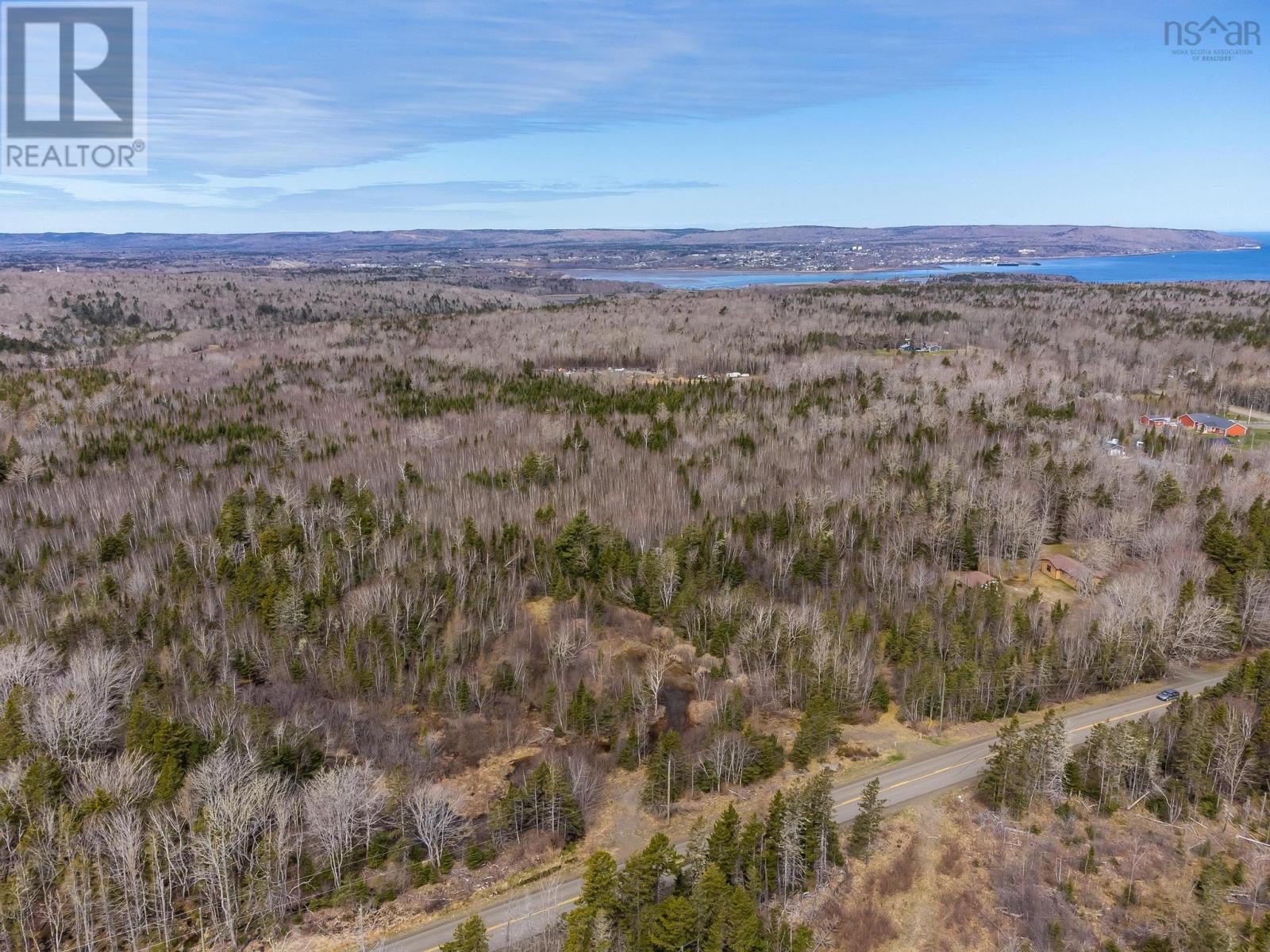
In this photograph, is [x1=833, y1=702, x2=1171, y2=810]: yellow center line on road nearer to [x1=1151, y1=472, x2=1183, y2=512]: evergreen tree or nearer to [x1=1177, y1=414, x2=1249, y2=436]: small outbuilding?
[x1=1151, y1=472, x2=1183, y2=512]: evergreen tree

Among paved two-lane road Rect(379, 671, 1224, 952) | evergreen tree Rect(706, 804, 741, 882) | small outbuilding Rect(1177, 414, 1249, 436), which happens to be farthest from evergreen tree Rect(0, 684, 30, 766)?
small outbuilding Rect(1177, 414, 1249, 436)

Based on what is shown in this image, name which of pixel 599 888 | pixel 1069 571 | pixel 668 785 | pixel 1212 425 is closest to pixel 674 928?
pixel 599 888

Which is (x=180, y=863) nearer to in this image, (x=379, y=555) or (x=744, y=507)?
(x=379, y=555)

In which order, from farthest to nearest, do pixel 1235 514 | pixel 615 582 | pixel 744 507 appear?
1. pixel 744 507
2. pixel 1235 514
3. pixel 615 582

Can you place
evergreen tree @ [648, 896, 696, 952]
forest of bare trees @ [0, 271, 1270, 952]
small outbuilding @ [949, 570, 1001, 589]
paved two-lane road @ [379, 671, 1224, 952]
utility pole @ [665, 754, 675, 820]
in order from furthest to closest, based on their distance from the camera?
small outbuilding @ [949, 570, 1001, 589], utility pole @ [665, 754, 675, 820], forest of bare trees @ [0, 271, 1270, 952], paved two-lane road @ [379, 671, 1224, 952], evergreen tree @ [648, 896, 696, 952]

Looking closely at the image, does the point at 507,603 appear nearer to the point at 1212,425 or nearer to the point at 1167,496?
the point at 1167,496

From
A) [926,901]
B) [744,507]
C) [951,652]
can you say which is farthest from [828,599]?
[926,901]
